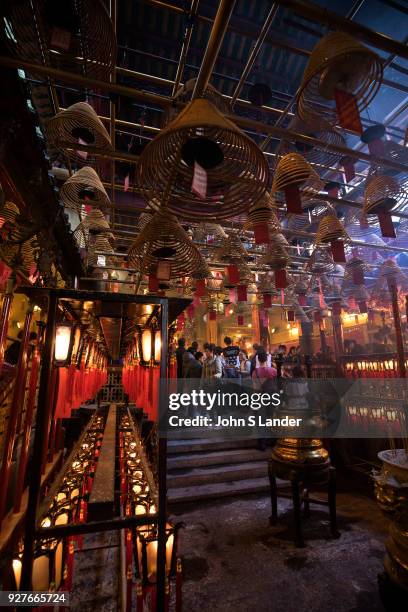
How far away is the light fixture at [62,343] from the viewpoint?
3098 millimetres

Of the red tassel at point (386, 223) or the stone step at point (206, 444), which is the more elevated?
the red tassel at point (386, 223)

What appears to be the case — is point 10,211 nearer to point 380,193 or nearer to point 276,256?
point 276,256

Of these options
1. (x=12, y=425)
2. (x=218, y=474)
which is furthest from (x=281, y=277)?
(x=12, y=425)

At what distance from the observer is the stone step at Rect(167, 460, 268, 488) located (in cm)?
584

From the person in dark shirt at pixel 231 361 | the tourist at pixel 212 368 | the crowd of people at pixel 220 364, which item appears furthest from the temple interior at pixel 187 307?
the person in dark shirt at pixel 231 361

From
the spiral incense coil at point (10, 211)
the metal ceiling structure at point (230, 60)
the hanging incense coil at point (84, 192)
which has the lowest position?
the spiral incense coil at point (10, 211)

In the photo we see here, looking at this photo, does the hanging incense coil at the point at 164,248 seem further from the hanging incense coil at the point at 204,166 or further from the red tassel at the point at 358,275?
the red tassel at the point at 358,275

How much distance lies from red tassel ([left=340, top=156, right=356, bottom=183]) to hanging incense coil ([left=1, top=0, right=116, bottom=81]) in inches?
148

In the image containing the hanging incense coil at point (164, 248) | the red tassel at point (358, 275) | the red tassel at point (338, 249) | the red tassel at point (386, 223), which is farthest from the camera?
the red tassel at point (358, 275)

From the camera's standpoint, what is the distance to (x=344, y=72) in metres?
2.26

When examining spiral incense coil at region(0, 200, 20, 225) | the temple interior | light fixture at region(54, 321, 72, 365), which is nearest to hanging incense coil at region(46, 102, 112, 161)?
the temple interior

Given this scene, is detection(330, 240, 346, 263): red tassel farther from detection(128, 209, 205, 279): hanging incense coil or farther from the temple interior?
detection(128, 209, 205, 279): hanging incense coil

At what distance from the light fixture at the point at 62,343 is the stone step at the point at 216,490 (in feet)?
12.4

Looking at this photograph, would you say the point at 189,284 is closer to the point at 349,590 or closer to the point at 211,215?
the point at 211,215
